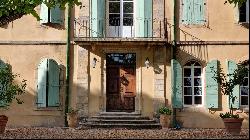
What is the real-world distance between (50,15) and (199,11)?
6.01m

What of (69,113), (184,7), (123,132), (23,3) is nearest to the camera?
(23,3)

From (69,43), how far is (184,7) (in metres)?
4.91

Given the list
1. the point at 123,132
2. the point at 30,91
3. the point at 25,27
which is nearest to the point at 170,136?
the point at 123,132

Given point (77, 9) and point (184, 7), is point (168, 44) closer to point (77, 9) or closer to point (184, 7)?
point (184, 7)

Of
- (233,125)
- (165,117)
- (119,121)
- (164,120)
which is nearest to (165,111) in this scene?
(165,117)

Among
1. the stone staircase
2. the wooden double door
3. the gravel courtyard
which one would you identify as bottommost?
the gravel courtyard

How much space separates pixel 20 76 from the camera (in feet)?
54.4

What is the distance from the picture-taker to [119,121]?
51.3ft

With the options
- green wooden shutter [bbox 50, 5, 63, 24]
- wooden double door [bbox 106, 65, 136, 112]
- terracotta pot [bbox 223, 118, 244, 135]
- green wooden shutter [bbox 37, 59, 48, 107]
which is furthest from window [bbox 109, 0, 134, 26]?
terracotta pot [bbox 223, 118, 244, 135]

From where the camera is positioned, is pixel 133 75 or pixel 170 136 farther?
pixel 133 75

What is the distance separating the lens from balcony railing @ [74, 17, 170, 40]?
1622cm

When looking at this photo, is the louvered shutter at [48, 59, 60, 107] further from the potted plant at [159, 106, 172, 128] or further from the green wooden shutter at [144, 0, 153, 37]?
the potted plant at [159, 106, 172, 128]

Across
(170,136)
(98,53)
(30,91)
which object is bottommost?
(170,136)

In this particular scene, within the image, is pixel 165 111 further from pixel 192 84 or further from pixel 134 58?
pixel 134 58
